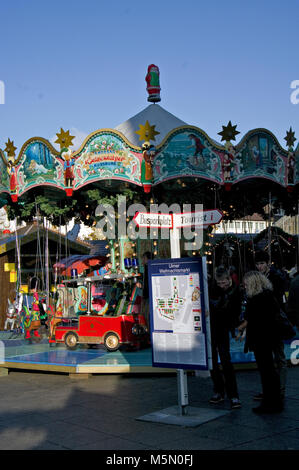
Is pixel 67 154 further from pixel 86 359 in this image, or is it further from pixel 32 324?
pixel 86 359

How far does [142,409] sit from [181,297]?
5.34 ft

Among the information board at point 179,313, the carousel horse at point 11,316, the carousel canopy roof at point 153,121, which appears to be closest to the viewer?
the information board at point 179,313

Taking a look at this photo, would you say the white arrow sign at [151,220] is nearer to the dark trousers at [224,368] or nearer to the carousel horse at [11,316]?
the dark trousers at [224,368]

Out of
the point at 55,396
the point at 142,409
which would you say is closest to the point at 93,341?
the point at 55,396

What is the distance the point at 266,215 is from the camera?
1891 centimetres

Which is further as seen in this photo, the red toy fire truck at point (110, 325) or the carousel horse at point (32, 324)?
the carousel horse at point (32, 324)

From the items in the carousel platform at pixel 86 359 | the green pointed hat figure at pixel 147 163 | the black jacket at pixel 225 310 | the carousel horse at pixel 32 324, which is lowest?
the carousel platform at pixel 86 359

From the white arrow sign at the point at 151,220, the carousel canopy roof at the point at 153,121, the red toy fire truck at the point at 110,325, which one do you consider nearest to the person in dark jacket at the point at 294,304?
the white arrow sign at the point at 151,220

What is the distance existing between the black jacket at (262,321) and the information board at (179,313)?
659mm

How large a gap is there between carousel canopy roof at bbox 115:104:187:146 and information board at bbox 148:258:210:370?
9.04m

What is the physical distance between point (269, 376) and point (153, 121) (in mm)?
10876

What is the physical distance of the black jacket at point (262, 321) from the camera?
6.98m

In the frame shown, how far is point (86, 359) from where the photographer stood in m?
10.6
